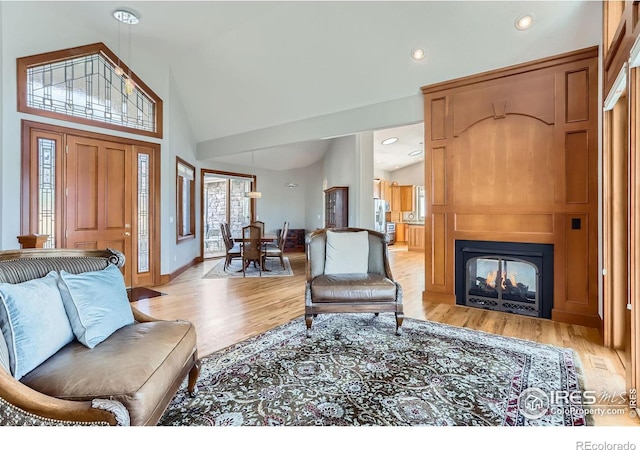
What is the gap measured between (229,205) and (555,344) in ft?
25.6

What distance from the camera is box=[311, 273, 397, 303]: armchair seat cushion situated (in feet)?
9.79

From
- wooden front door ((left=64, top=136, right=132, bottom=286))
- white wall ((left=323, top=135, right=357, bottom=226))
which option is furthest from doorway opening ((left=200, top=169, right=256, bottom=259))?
wooden front door ((left=64, top=136, right=132, bottom=286))

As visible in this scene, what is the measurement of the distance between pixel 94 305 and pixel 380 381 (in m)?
1.74

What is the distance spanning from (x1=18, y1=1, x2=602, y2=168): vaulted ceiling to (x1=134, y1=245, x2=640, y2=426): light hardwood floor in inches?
97.5

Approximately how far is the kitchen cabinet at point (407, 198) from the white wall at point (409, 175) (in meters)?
0.28

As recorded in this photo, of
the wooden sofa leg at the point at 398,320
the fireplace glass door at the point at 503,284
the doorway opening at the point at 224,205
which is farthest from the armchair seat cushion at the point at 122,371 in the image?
the doorway opening at the point at 224,205

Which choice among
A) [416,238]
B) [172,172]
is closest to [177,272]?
[172,172]

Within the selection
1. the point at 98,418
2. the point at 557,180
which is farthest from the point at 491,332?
the point at 98,418

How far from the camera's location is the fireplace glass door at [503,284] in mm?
3553

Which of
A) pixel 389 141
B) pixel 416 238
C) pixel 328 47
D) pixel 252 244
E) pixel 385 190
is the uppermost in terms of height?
pixel 328 47

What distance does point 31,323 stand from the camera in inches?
53.2

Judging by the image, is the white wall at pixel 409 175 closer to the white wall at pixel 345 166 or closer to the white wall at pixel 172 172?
the white wall at pixel 345 166

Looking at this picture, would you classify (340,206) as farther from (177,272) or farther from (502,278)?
(502,278)

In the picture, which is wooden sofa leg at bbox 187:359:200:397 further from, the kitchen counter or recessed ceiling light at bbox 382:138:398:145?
the kitchen counter
